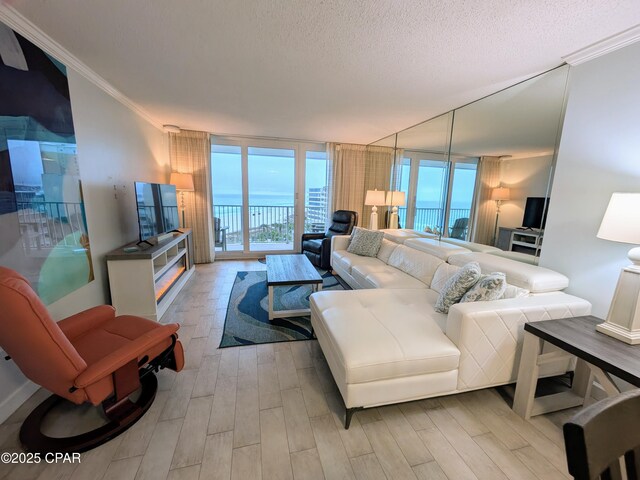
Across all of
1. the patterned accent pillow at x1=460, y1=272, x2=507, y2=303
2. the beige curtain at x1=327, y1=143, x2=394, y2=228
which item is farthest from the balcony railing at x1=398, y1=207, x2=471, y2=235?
the patterned accent pillow at x1=460, y1=272, x2=507, y2=303

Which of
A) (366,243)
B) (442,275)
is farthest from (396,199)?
(442,275)

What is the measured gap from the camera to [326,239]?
4.42 meters

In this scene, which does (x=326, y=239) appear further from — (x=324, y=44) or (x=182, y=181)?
(x=324, y=44)

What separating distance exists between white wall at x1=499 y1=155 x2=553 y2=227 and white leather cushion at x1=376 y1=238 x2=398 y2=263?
1.33 meters

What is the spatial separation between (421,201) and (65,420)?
4078 millimetres

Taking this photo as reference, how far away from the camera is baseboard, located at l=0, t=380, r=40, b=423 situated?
1.49m

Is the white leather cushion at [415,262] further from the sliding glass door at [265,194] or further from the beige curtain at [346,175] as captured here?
the sliding glass door at [265,194]

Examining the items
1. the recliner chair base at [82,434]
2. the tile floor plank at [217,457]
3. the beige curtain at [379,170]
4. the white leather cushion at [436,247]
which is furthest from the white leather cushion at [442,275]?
the beige curtain at [379,170]

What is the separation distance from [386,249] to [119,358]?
3062 mm

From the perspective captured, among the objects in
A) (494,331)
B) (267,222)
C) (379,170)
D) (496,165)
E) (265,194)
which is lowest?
(494,331)

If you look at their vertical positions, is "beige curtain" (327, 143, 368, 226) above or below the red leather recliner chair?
above

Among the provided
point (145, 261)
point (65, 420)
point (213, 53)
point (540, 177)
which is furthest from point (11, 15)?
point (540, 177)

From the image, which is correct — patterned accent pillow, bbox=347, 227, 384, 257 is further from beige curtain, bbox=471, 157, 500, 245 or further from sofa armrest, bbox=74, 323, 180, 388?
sofa armrest, bbox=74, 323, 180, 388

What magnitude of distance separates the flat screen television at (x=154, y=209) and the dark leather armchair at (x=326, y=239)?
2.14 m
